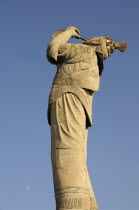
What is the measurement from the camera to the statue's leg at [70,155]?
830cm

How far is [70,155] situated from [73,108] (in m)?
1.00

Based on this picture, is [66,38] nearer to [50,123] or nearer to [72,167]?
[50,123]

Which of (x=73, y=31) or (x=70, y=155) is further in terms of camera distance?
(x=73, y=31)

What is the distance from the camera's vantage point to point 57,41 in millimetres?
9703

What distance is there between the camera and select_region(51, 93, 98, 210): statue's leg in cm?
830

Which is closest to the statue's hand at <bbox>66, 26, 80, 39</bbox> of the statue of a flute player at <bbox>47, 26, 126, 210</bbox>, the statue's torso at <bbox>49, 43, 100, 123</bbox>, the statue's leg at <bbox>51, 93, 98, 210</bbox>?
the statue of a flute player at <bbox>47, 26, 126, 210</bbox>

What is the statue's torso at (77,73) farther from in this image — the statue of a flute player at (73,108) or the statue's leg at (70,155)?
the statue's leg at (70,155)

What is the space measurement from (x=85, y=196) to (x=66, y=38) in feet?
11.6

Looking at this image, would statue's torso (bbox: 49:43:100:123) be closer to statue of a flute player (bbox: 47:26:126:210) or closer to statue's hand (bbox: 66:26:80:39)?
statue of a flute player (bbox: 47:26:126:210)

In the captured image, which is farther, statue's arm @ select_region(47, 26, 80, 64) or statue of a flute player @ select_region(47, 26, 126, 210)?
statue's arm @ select_region(47, 26, 80, 64)

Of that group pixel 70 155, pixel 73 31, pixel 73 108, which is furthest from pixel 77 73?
pixel 70 155

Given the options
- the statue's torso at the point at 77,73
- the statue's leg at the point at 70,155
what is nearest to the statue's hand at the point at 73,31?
→ the statue's torso at the point at 77,73

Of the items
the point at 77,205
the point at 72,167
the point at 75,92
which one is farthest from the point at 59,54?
the point at 77,205

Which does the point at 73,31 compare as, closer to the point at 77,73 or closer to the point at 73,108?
the point at 77,73
